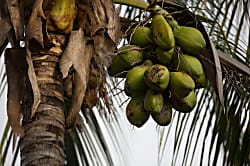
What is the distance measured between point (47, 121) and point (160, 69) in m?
0.29

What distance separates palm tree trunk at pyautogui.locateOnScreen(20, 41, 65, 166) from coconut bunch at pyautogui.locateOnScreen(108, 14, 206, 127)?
174mm

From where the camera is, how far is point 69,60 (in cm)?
152

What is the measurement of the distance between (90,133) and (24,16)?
4.21 feet

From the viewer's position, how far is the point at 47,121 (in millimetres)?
1439

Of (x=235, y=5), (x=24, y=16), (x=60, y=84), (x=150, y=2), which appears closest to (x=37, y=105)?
(x=60, y=84)

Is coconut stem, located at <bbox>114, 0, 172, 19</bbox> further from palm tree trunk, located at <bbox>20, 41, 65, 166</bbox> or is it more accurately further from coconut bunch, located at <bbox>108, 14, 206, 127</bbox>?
palm tree trunk, located at <bbox>20, 41, 65, 166</bbox>

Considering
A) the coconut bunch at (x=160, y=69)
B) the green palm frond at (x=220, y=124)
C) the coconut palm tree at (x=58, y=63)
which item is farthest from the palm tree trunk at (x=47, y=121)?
the green palm frond at (x=220, y=124)

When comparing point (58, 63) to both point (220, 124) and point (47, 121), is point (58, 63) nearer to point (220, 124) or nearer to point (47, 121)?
point (47, 121)

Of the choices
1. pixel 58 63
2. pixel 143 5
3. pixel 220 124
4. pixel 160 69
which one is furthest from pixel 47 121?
pixel 220 124

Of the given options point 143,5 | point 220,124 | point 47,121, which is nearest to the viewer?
point 47,121

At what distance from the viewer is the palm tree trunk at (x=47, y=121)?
138 cm

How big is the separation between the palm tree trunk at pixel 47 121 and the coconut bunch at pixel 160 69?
174 millimetres

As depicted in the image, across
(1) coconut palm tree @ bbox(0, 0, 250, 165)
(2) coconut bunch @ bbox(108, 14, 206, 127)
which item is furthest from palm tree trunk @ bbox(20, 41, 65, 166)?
(2) coconut bunch @ bbox(108, 14, 206, 127)

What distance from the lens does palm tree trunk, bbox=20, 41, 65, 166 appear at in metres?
1.38
